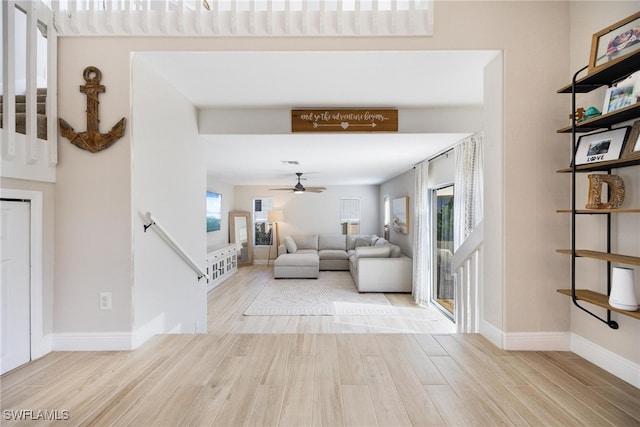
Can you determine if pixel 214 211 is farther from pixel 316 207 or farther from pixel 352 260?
pixel 352 260

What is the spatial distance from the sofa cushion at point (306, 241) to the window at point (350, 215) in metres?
1.15

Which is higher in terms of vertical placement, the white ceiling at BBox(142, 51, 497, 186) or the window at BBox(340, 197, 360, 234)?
the white ceiling at BBox(142, 51, 497, 186)

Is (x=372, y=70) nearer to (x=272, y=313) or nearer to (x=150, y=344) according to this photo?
(x=150, y=344)

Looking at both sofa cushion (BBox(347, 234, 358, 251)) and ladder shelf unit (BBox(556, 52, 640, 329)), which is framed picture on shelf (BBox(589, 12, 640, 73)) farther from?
sofa cushion (BBox(347, 234, 358, 251))

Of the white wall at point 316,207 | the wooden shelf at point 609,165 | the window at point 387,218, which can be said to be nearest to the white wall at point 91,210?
the wooden shelf at point 609,165

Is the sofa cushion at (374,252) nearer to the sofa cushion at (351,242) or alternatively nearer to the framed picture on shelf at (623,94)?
the sofa cushion at (351,242)

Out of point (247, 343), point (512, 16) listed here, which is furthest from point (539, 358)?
point (512, 16)

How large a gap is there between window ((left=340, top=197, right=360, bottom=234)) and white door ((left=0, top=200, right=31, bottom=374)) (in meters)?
8.04

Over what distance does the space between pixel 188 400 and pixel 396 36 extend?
2552 millimetres

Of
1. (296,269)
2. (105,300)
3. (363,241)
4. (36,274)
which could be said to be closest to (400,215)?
(363,241)

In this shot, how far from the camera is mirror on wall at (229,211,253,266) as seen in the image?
8.90 metres

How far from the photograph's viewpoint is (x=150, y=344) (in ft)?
7.61

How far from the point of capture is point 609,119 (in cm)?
173

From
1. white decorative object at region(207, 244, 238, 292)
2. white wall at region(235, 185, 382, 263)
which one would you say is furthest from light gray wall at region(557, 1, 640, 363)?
white wall at region(235, 185, 382, 263)
